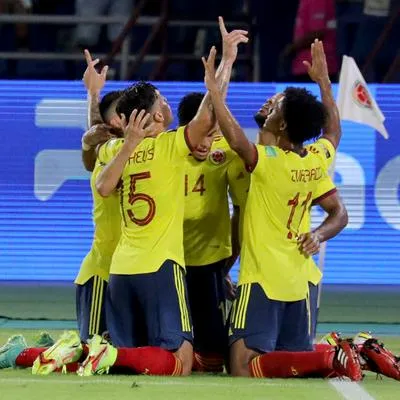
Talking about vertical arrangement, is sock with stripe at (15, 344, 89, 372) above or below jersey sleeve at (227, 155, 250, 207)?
below

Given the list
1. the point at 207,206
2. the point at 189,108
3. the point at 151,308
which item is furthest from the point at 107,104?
the point at 151,308

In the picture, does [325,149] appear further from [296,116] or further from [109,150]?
[109,150]

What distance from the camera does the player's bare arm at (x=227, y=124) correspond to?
7375mm

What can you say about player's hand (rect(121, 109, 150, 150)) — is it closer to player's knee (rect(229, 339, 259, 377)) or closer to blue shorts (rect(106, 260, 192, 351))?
blue shorts (rect(106, 260, 192, 351))

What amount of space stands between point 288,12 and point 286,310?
31.1 feet

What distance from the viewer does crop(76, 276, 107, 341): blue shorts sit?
805 centimetres

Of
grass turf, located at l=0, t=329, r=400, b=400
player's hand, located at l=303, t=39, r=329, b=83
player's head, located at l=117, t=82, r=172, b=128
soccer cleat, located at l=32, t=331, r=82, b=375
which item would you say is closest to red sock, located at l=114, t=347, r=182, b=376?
grass turf, located at l=0, t=329, r=400, b=400

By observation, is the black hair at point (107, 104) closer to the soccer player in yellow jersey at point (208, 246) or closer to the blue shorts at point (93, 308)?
the soccer player in yellow jersey at point (208, 246)

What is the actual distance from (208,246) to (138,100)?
42.2 inches

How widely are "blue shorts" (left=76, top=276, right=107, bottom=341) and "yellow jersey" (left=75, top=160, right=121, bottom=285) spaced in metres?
0.04

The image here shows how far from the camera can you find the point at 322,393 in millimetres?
6656

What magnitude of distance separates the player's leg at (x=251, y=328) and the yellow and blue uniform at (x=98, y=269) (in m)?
0.92

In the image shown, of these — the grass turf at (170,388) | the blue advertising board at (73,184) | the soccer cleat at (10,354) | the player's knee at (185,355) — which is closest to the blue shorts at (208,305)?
the player's knee at (185,355)

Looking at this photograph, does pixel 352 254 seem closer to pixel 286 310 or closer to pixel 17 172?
pixel 17 172
